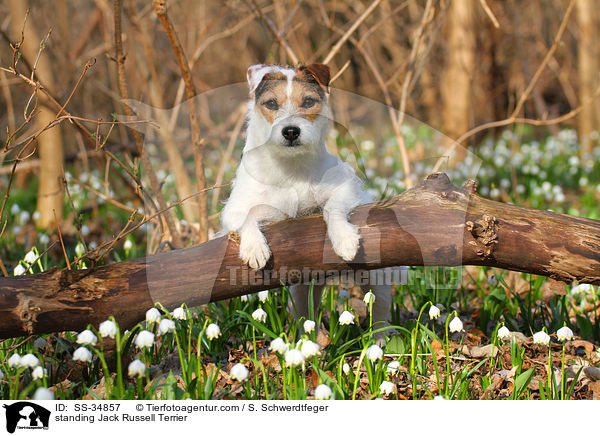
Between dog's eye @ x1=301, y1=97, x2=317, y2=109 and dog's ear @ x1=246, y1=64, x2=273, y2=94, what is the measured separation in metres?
0.30

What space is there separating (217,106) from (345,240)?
7.86 m

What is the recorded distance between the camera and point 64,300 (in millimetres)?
2879

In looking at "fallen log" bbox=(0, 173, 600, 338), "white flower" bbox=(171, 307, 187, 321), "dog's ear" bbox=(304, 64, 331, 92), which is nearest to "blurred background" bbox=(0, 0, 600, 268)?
"fallen log" bbox=(0, 173, 600, 338)

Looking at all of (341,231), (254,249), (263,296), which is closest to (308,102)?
(341,231)

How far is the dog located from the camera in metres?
2.94

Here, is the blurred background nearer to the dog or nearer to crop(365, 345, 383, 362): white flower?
the dog

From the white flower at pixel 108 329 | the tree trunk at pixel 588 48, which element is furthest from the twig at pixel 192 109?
the tree trunk at pixel 588 48

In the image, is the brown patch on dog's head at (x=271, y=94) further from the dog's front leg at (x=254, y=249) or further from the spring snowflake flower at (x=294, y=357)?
the spring snowflake flower at (x=294, y=357)

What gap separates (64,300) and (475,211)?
7.57 feet

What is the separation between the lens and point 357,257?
2.98 meters

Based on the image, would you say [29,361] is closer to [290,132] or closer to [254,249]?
[254,249]
